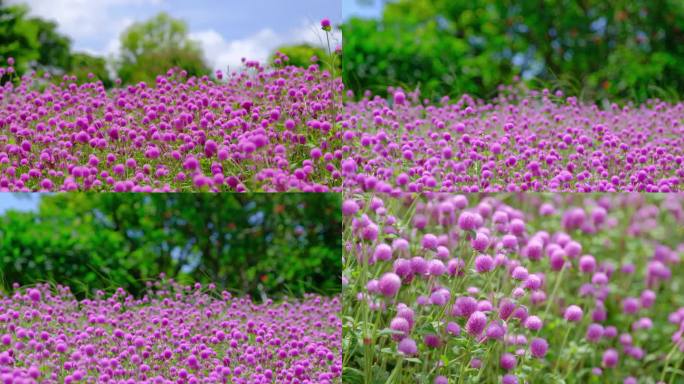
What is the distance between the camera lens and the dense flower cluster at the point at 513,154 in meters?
3.64

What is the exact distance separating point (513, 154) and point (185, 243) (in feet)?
7.32

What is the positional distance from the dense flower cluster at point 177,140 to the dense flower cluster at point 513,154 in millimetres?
250

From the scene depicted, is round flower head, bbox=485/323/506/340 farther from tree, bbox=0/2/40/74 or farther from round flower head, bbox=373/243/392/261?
tree, bbox=0/2/40/74

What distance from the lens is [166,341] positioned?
10.6ft

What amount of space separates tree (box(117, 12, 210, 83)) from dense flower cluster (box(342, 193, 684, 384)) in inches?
257

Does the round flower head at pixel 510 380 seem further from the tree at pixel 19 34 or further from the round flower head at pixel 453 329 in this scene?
the tree at pixel 19 34

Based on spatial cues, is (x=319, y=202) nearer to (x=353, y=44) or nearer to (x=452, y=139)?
(x=452, y=139)

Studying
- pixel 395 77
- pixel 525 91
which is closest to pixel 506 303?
pixel 525 91

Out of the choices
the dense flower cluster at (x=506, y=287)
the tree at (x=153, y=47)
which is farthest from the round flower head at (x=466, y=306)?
the tree at (x=153, y=47)

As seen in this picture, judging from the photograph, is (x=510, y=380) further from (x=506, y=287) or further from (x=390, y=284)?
(x=390, y=284)

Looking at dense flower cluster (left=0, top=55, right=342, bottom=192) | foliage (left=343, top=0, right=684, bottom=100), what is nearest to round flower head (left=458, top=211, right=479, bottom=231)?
dense flower cluster (left=0, top=55, right=342, bottom=192)

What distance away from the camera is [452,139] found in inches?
169

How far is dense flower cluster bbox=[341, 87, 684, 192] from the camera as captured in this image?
3.64 meters

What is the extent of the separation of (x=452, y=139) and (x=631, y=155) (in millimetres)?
1025
